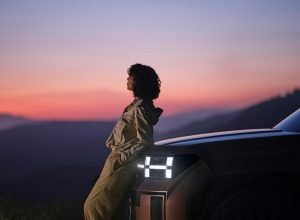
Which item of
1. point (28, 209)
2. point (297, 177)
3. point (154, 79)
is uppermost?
point (154, 79)

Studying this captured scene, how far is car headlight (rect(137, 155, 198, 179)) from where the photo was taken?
554 centimetres

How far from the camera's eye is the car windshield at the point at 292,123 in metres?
6.01

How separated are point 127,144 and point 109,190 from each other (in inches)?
15.6

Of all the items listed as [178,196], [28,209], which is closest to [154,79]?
[178,196]

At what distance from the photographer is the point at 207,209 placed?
17.8 feet

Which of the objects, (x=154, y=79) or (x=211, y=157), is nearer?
(x=211, y=157)

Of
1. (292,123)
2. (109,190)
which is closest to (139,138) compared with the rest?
(109,190)

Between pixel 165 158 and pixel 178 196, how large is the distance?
33 centimetres

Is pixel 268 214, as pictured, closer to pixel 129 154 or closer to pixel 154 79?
pixel 129 154

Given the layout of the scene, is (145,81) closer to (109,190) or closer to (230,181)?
(109,190)

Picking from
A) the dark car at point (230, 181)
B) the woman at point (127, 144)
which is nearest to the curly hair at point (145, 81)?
the woman at point (127, 144)

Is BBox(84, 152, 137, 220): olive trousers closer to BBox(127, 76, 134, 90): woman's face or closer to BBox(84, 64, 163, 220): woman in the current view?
BBox(84, 64, 163, 220): woman

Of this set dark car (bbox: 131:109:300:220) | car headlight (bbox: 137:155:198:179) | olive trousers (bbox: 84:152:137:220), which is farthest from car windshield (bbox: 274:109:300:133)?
olive trousers (bbox: 84:152:137:220)

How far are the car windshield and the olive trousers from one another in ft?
4.10
